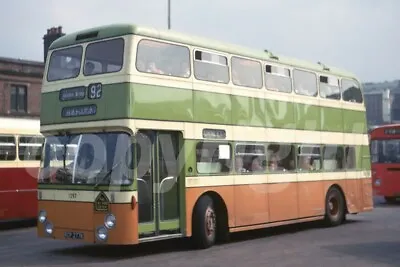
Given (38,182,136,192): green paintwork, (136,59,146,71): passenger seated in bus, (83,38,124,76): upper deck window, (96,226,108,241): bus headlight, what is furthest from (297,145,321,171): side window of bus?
(96,226,108,241): bus headlight

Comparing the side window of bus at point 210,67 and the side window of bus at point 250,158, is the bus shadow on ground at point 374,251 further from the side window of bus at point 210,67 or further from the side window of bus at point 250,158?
the side window of bus at point 210,67

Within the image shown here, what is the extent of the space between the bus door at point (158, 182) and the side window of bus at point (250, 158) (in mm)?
1867

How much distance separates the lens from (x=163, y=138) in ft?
39.3

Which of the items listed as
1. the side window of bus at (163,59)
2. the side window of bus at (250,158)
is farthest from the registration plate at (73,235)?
the side window of bus at (250,158)

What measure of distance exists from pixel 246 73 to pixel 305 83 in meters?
2.54

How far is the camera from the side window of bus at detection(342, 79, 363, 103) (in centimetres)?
1783

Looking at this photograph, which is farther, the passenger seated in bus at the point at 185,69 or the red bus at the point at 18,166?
the red bus at the point at 18,166

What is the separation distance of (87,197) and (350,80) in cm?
958

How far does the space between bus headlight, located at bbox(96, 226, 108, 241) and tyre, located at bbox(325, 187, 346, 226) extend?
7283mm

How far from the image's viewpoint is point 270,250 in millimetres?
12367

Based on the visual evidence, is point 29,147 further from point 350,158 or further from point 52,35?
point 52,35

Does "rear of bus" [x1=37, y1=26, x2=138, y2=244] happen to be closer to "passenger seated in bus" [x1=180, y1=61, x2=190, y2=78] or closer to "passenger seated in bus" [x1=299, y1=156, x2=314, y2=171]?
"passenger seated in bus" [x1=180, y1=61, x2=190, y2=78]

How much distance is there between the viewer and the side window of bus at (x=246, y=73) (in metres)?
13.8

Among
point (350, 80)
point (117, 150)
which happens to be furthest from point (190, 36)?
point (350, 80)
